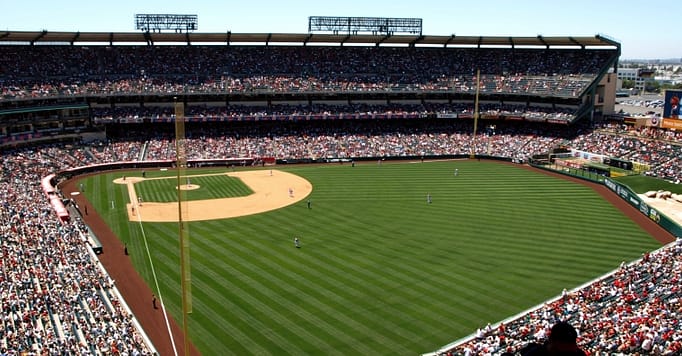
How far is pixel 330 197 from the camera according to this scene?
156ft

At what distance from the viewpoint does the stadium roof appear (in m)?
67.2

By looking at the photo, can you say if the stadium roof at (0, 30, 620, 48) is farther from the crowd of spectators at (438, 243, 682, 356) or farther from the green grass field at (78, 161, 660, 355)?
the crowd of spectators at (438, 243, 682, 356)

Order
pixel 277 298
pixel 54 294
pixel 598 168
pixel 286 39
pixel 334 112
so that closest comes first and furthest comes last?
pixel 54 294 < pixel 277 298 < pixel 598 168 < pixel 334 112 < pixel 286 39

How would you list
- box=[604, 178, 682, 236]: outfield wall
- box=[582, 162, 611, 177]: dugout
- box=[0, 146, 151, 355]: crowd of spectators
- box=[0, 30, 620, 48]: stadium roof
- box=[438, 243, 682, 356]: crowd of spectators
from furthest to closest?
box=[0, 30, 620, 48]: stadium roof
box=[582, 162, 611, 177]: dugout
box=[604, 178, 682, 236]: outfield wall
box=[0, 146, 151, 355]: crowd of spectators
box=[438, 243, 682, 356]: crowd of spectators

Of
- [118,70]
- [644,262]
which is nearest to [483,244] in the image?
[644,262]

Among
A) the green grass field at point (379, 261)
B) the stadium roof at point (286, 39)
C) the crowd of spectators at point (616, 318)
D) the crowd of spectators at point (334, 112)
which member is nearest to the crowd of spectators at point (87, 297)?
the crowd of spectators at point (616, 318)

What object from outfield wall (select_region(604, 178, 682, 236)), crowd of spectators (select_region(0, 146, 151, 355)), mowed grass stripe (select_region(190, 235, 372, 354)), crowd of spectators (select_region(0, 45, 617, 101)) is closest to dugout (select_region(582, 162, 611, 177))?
outfield wall (select_region(604, 178, 682, 236))

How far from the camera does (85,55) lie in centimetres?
7075

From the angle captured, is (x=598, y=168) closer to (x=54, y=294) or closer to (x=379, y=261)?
(x=379, y=261)

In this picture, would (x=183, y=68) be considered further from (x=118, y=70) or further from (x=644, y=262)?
(x=644, y=262)

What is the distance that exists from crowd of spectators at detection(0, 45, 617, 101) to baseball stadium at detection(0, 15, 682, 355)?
325 millimetres

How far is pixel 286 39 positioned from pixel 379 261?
5260 cm

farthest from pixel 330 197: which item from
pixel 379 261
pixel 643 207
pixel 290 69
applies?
pixel 290 69

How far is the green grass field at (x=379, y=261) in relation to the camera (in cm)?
2380
